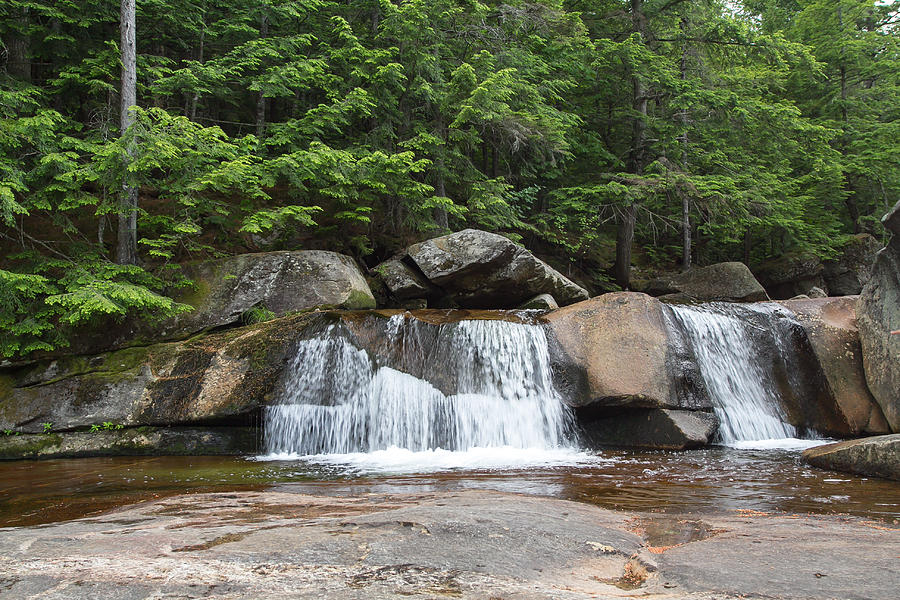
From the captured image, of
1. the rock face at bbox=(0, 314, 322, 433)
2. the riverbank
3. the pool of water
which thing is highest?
the rock face at bbox=(0, 314, 322, 433)

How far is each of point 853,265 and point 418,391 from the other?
19198 millimetres

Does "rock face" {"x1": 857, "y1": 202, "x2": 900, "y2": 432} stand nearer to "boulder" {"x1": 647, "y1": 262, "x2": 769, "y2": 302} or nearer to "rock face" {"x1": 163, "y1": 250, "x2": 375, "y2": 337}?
"boulder" {"x1": 647, "y1": 262, "x2": 769, "y2": 302}

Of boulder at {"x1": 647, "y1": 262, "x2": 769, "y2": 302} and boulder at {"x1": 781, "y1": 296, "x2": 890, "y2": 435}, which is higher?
boulder at {"x1": 647, "y1": 262, "x2": 769, "y2": 302}

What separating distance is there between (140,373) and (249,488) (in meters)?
4.69

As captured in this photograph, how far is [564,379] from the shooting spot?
9070 mm

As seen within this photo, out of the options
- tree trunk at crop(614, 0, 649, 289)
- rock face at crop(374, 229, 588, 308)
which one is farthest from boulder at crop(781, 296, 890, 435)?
tree trunk at crop(614, 0, 649, 289)

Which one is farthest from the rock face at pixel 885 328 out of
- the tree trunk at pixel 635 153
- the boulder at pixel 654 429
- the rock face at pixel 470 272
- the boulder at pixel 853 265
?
the boulder at pixel 853 265

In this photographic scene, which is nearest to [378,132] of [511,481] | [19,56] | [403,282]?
[403,282]

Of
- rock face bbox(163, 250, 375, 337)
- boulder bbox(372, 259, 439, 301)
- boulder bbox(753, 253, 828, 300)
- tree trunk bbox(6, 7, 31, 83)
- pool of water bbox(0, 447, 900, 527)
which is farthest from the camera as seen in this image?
boulder bbox(753, 253, 828, 300)

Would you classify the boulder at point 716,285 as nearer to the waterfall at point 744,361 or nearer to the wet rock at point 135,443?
the waterfall at point 744,361

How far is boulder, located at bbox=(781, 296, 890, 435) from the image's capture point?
29.7 feet

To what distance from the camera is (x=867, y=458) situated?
19.6 feet

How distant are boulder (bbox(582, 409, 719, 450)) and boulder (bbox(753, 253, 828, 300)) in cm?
1413

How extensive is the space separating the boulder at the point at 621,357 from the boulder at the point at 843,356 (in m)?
2.56
